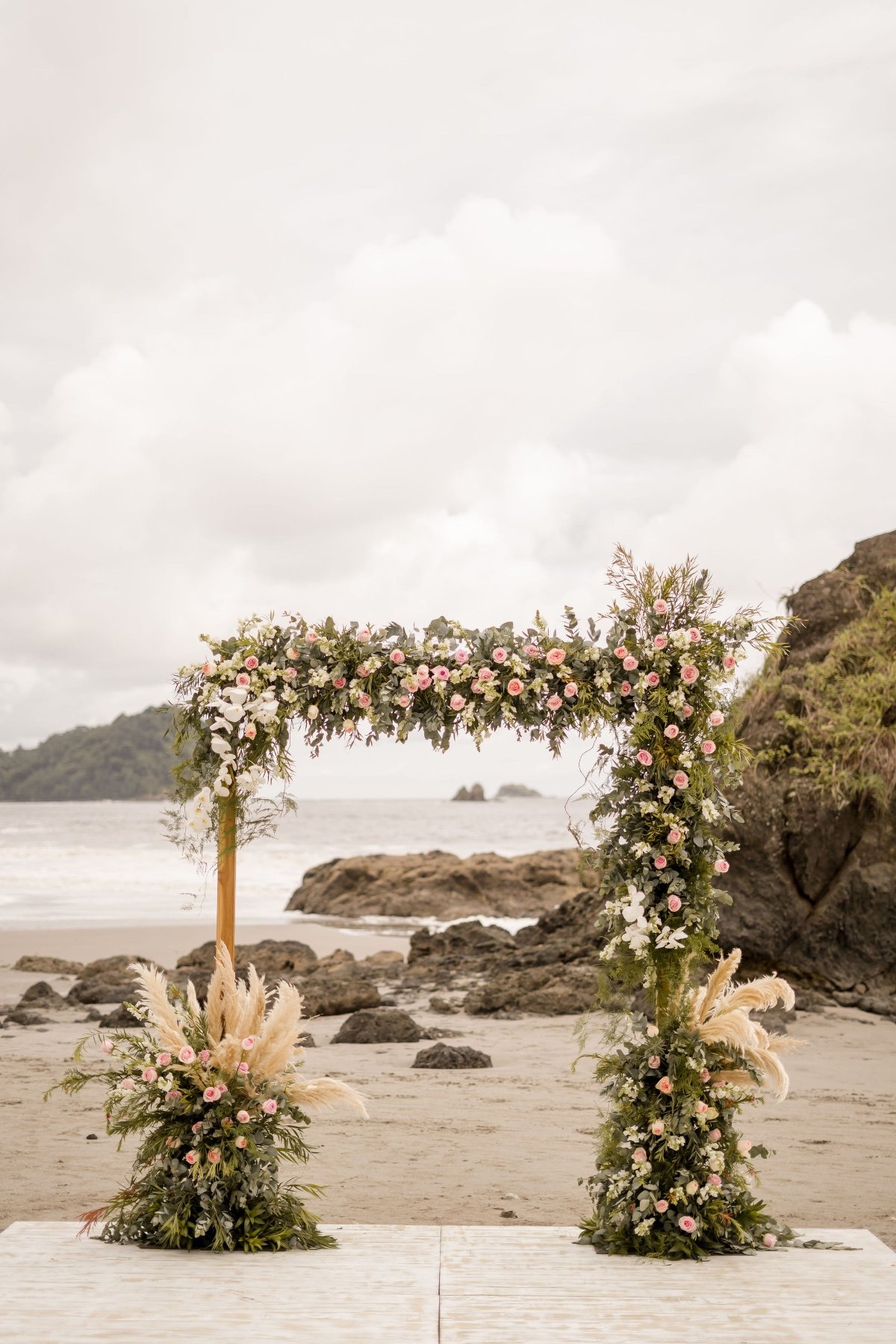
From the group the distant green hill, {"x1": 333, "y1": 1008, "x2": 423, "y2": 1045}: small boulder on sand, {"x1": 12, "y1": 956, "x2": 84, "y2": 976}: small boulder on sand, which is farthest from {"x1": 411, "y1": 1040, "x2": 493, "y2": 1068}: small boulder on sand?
the distant green hill

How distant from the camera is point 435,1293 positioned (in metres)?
4.45

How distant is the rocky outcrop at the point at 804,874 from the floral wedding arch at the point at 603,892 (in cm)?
655

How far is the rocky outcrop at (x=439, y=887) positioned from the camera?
23062 millimetres

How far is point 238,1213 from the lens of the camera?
5.06 m

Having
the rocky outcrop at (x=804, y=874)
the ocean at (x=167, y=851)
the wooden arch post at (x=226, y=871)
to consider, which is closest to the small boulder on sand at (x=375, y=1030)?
the ocean at (x=167, y=851)

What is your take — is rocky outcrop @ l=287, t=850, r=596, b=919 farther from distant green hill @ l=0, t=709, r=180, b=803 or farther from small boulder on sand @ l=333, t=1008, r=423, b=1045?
distant green hill @ l=0, t=709, r=180, b=803

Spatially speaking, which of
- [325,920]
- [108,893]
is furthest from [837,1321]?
[108,893]

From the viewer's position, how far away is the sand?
Answer: 618cm

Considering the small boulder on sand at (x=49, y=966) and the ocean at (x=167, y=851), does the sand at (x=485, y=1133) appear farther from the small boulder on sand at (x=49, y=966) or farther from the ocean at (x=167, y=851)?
the small boulder on sand at (x=49, y=966)

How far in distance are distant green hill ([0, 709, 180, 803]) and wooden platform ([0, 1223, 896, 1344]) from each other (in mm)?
80462

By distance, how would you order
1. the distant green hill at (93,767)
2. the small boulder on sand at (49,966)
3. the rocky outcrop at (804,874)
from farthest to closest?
the distant green hill at (93,767) → the small boulder on sand at (49,966) → the rocky outcrop at (804,874)

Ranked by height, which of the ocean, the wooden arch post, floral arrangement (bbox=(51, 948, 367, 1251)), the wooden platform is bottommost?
the ocean

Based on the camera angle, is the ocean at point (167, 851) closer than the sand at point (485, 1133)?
No

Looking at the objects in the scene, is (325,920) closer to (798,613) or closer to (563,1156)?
(798,613)
